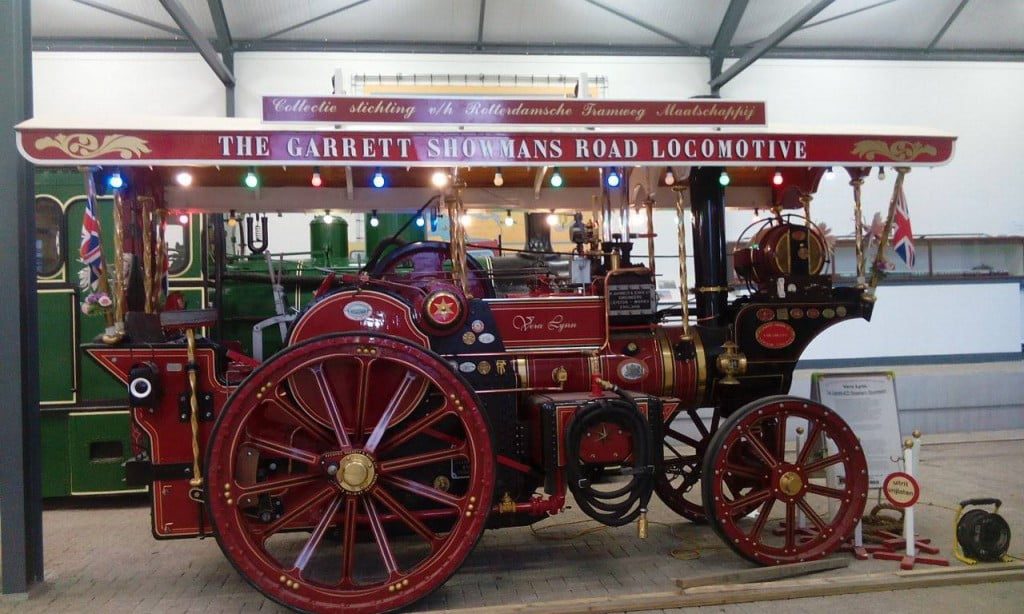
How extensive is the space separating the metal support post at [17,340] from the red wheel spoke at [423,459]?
2036mm

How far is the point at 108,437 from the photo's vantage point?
618 cm

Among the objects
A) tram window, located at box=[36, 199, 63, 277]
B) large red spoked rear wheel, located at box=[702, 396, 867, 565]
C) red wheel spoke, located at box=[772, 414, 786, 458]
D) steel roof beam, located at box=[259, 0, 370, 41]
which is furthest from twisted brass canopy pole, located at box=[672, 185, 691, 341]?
steel roof beam, located at box=[259, 0, 370, 41]

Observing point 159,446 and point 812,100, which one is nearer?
point 159,446

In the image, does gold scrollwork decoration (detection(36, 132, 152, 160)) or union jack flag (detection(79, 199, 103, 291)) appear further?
union jack flag (detection(79, 199, 103, 291))

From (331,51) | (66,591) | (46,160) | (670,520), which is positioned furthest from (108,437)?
(331,51)

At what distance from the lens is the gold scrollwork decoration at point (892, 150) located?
4316 millimetres

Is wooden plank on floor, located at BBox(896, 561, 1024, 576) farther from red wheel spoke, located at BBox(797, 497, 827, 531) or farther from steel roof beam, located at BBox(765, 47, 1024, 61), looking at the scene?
steel roof beam, located at BBox(765, 47, 1024, 61)

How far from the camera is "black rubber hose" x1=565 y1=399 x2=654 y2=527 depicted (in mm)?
3846

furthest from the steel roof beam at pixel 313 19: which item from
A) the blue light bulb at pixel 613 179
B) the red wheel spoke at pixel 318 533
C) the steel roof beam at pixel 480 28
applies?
the red wheel spoke at pixel 318 533

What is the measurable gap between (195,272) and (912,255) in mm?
5428

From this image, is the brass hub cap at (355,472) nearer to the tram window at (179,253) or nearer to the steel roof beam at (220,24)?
the tram window at (179,253)

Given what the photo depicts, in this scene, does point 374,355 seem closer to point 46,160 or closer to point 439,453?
point 439,453

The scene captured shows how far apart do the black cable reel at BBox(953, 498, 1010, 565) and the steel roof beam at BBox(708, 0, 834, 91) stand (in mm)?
6492

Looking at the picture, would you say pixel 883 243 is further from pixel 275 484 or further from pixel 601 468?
pixel 275 484
